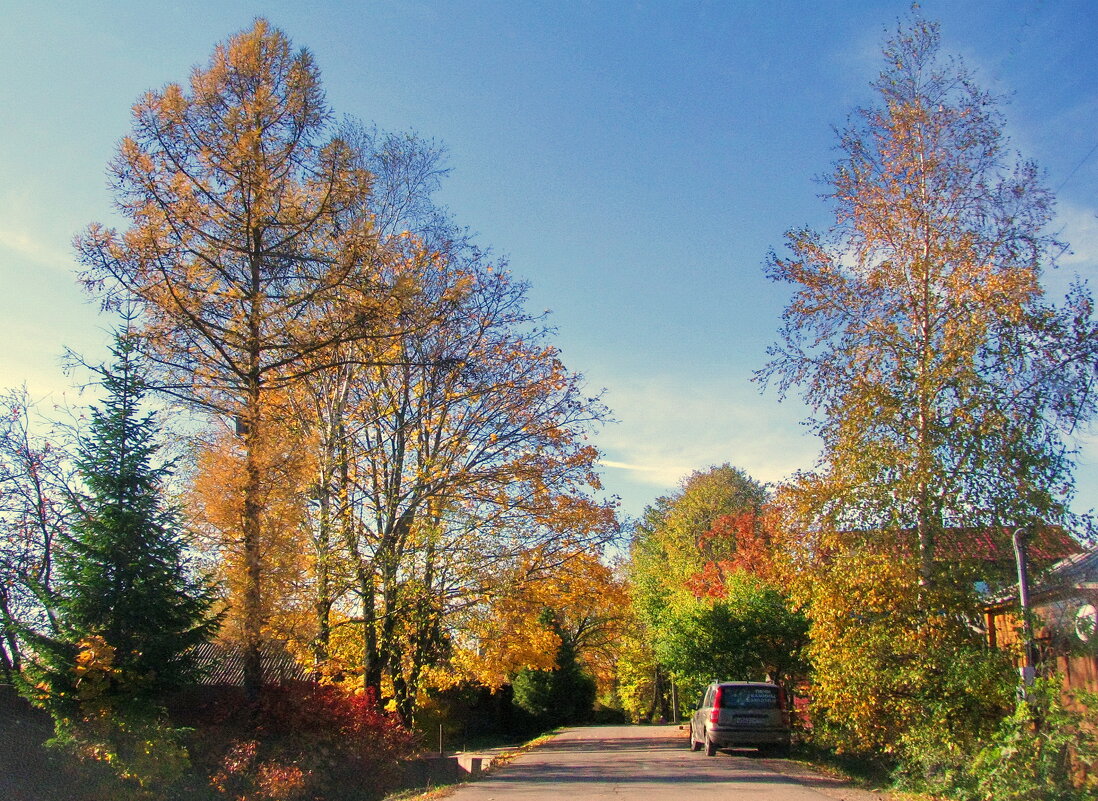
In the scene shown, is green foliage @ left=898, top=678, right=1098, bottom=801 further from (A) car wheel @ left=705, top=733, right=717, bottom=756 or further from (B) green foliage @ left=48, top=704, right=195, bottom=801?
(B) green foliage @ left=48, top=704, right=195, bottom=801

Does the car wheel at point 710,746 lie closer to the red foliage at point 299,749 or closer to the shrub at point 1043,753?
the red foliage at point 299,749

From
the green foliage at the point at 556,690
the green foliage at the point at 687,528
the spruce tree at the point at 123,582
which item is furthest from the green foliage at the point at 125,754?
the green foliage at the point at 556,690

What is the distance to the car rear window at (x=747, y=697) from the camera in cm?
1917

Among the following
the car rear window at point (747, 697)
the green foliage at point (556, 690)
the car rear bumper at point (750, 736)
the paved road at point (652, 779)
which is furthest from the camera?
the green foliage at point (556, 690)

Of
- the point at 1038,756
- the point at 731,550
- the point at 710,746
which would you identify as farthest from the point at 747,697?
the point at 731,550

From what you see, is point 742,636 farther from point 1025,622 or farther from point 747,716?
point 1025,622

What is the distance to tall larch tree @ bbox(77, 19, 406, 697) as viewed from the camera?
13.4 meters

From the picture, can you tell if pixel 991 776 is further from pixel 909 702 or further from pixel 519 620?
pixel 519 620

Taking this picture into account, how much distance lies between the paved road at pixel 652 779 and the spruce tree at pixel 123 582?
4938 millimetres

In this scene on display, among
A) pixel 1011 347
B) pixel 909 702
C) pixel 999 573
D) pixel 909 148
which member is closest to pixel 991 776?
pixel 909 702

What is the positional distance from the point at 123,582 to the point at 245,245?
5.80 meters

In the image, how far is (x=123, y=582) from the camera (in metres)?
12.4

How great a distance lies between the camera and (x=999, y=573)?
1367 centimetres

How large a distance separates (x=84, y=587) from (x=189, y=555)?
1.75 metres
